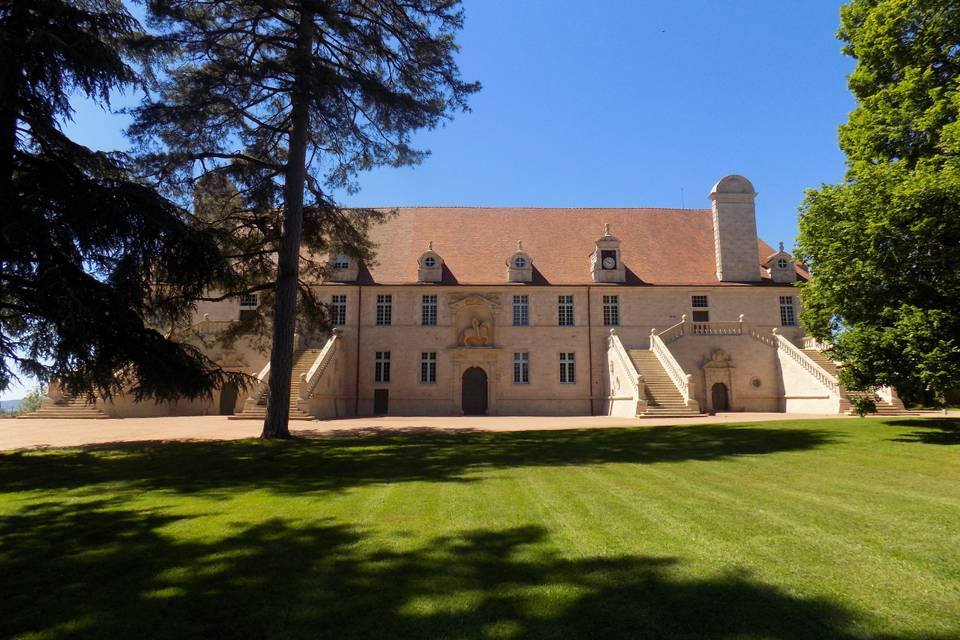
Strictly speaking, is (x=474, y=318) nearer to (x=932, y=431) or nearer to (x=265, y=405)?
(x=265, y=405)

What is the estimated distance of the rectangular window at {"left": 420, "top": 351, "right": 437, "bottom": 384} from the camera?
31.0m

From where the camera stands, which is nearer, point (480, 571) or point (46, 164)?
point (480, 571)

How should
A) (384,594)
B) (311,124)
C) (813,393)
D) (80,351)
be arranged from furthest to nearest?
(813,393) < (311,124) < (80,351) < (384,594)

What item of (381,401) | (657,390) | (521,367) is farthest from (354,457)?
(521,367)

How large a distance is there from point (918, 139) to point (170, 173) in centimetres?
2102

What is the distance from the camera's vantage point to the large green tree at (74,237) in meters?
9.90

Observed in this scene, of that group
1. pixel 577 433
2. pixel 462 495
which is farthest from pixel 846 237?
pixel 462 495

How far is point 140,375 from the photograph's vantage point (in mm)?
11375

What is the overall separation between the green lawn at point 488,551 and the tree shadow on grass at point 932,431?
331cm

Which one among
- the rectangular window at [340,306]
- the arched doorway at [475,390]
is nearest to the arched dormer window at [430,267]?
the rectangular window at [340,306]

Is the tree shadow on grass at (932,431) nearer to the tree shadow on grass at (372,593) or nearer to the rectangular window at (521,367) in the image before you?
the tree shadow on grass at (372,593)

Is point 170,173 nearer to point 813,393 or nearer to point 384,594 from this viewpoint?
point 384,594

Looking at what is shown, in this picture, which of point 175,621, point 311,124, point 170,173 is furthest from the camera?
point 311,124

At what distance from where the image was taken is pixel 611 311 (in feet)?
104
